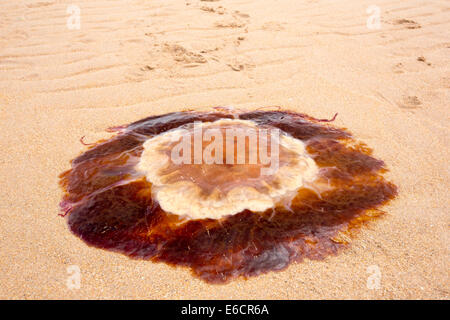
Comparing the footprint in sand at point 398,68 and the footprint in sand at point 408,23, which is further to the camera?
the footprint in sand at point 408,23

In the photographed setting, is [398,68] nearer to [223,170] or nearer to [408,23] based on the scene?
[408,23]

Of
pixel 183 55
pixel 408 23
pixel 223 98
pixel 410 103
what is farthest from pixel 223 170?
pixel 408 23

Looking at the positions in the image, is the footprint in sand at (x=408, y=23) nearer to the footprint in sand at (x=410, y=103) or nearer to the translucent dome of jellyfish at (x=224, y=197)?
the footprint in sand at (x=410, y=103)

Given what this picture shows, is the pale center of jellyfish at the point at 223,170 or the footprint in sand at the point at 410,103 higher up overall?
the footprint in sand at the point at 410,103

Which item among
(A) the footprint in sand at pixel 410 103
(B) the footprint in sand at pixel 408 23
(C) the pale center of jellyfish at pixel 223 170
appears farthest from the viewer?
(B) the footprint in sand at pixel 408 23

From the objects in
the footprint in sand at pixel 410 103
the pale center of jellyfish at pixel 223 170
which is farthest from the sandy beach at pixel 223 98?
the pale center of jellyfish at pixel 223 170

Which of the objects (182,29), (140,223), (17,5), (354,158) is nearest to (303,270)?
(140,223)
